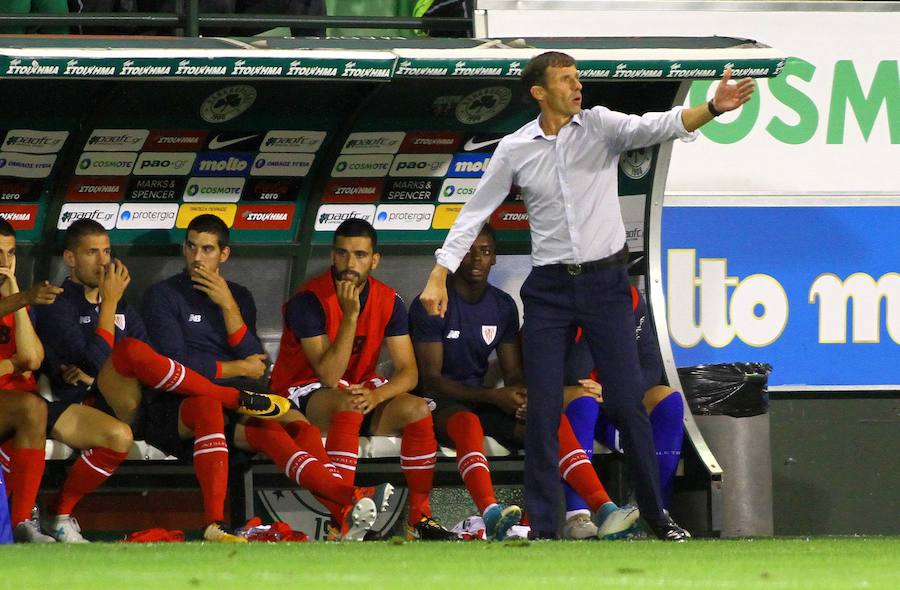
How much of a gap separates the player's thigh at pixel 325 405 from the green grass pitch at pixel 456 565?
1289mm

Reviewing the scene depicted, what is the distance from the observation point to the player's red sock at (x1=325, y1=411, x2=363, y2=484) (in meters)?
7.42

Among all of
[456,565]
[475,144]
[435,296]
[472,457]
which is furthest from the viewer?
[475,144]

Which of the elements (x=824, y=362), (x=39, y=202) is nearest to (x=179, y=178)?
(x=39, y=202)

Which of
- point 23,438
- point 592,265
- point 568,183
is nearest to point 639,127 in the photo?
point 568,183

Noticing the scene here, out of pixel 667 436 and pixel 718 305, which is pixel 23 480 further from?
pixel 718 305

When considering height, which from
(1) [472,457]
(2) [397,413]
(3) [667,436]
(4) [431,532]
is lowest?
(4) [431,532]

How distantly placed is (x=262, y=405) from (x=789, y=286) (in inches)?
135

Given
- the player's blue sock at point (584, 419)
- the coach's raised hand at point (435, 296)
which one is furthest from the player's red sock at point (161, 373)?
the player's blue sock at point (584, 419)

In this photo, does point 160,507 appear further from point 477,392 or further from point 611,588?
point 611,588

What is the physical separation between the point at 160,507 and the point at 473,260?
6.50 ft

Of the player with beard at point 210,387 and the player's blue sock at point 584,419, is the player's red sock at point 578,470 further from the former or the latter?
the player with beard at point 210,387

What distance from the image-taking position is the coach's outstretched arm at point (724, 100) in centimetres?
634

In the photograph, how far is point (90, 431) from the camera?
7.26m

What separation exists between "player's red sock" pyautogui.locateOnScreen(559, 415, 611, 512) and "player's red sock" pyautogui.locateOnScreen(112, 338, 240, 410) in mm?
1536
